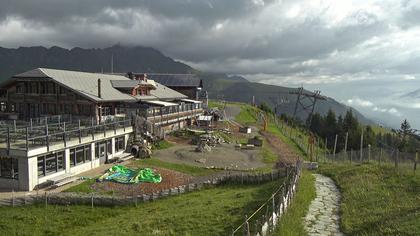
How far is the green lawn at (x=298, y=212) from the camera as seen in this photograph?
15352 millimetres

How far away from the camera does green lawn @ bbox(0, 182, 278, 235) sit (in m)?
19.6

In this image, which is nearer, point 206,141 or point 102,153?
point 102,153

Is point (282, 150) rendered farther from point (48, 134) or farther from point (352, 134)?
point (352, 134)

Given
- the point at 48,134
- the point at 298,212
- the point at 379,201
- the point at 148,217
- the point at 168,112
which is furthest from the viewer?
the point at 168,112

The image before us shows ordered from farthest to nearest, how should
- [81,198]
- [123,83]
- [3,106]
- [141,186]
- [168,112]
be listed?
[168,112], [123,83], [3,106], [141,186], [81,198]

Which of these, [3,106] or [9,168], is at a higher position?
[3,106]

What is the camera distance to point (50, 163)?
34000mm

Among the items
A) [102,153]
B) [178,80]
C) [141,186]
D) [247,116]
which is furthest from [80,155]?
[247,116]

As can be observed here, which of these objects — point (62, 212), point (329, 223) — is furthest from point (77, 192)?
point (329, 223)

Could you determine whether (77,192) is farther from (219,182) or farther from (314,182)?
(314,182)

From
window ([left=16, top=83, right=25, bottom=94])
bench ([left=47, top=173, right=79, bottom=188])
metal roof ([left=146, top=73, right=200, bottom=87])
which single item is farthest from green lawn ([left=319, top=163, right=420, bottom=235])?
metal roof ([left=146, top=73, right=200, bottom=87])

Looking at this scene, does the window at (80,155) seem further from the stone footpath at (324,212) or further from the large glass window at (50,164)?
the stone footpath at (324,212)

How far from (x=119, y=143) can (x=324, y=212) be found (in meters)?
32.0

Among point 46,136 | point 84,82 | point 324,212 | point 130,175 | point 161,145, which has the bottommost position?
point 130,175
